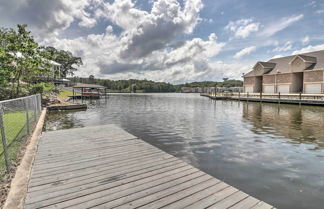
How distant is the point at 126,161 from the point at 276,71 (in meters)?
44.7

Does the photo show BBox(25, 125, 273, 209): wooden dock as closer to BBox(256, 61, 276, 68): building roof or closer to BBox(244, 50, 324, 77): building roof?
BBox(244, 50, 324, 77): building roof

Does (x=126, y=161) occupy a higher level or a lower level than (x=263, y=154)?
higher

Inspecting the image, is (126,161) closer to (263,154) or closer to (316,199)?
(316,199)

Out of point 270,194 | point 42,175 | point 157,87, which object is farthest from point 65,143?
point 157,87

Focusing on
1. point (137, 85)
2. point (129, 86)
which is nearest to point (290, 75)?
point (129, 86)

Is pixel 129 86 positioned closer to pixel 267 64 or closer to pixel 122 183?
pixel 267 64

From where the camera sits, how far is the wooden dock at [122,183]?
2.77 metres

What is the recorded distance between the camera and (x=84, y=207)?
2625 millimetres

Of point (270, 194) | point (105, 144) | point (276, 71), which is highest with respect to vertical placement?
point (276, 71)

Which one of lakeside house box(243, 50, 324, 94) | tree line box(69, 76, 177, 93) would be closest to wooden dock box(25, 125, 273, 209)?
lakeside house box(243, 50, 324, 94)

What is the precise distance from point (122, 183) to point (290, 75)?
43473mm

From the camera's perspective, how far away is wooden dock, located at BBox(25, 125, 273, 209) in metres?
2.77

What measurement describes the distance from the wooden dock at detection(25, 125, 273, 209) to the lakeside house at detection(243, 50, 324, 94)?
39013 millimetres

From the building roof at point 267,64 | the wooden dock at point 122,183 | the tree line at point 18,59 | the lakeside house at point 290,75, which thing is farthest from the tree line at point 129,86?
the wooden dock at point 122,183
